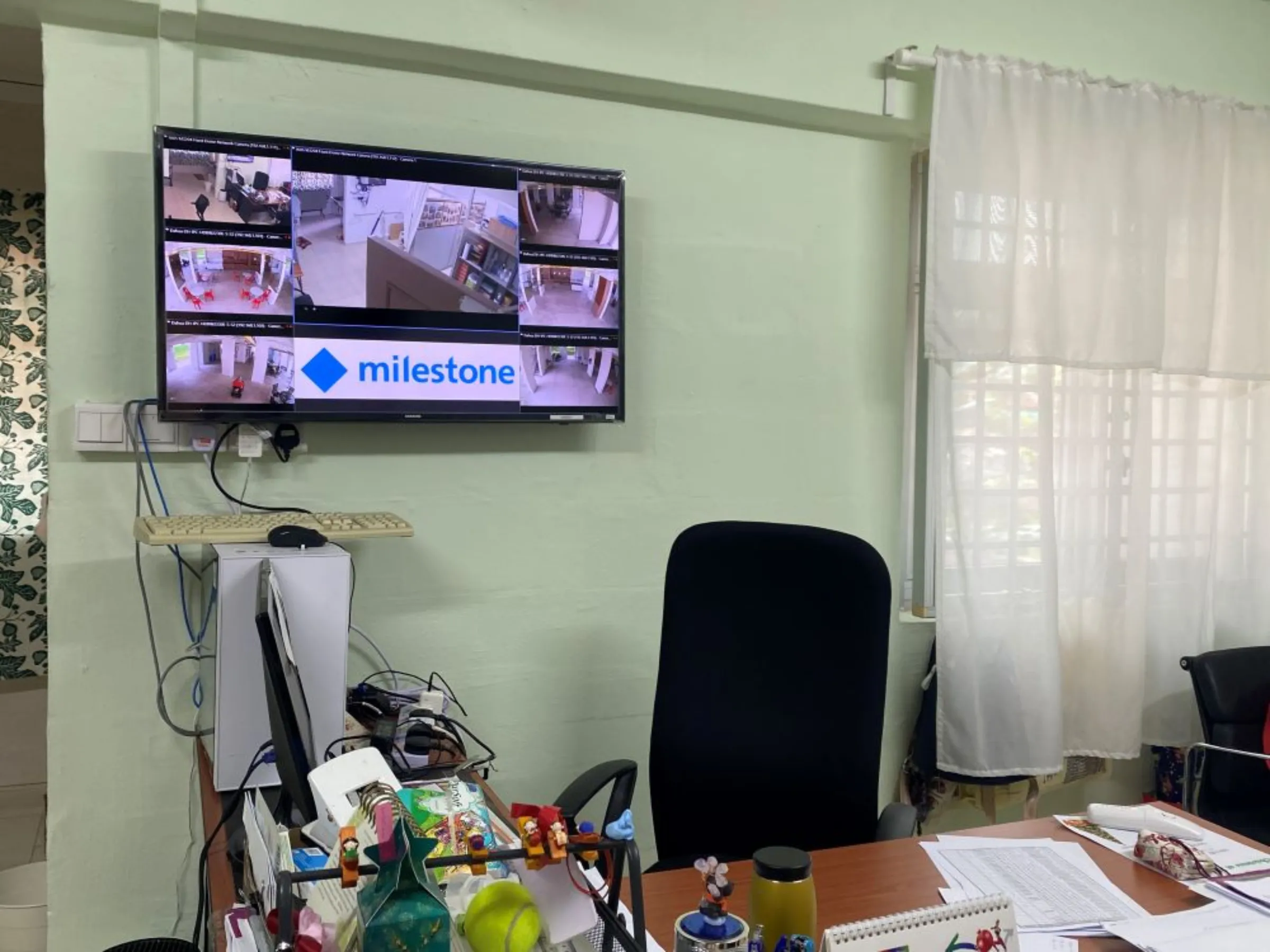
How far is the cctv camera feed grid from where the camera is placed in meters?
2.15

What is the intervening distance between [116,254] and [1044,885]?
7.37 ft

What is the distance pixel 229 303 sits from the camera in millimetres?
2180

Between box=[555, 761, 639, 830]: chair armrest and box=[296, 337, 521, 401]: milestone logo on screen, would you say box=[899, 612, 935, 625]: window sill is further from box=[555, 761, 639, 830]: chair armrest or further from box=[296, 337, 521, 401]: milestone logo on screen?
box=[555, 761, 639, 830]: chair armrest

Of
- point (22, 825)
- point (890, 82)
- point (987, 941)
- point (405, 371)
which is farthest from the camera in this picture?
point (22, 825)

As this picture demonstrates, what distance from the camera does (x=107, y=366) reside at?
220cm

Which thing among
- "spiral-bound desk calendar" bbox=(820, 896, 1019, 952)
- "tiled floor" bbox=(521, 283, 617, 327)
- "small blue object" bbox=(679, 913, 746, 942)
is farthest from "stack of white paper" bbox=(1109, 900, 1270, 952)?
"tiled floor" bbox=(521, 283, 617, 327)

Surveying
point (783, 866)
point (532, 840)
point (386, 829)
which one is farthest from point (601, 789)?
point (386, 829)

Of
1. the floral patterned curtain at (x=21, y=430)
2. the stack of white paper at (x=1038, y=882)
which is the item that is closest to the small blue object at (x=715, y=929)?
the stack of white paper at (x=1038, y=882)

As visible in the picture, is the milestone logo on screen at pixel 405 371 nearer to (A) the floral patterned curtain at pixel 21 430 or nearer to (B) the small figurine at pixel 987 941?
(B) the small figurine at pixel 987 941

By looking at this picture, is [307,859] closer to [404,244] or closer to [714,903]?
[714,903]

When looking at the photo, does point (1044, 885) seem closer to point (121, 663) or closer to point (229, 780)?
point (229, 780)

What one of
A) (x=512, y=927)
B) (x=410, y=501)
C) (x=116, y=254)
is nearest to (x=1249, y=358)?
(x=410, y=501)

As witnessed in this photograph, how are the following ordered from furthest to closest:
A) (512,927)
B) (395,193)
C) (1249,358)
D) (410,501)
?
(1249,358) → (410,501) → (395,193) → (512,927)

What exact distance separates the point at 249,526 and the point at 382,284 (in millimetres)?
682
